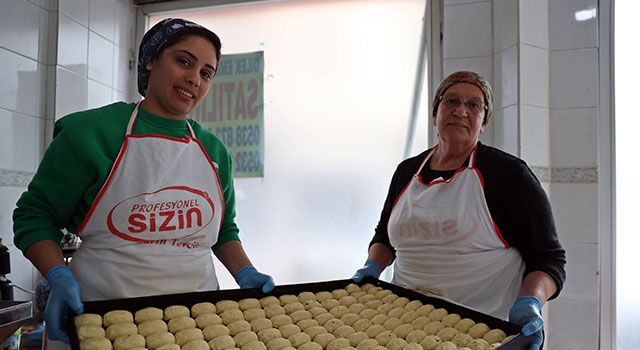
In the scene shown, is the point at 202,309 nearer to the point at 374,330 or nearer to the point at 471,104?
the point at 374,330

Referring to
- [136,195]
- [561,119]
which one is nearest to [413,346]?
[136,195]

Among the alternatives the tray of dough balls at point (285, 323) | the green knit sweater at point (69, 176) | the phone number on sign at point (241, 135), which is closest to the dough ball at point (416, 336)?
the tray of dough balls at point (285, 323)

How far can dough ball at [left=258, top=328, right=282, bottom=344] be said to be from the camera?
1.08m

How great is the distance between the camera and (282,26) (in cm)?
275

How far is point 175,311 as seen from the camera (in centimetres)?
112

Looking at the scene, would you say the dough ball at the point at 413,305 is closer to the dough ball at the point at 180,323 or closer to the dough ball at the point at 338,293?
the dough ball at the point at 338,293

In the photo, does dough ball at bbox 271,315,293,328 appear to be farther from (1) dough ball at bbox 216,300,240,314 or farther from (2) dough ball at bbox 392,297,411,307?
(2) dough ball at bbox 392,297,411,307

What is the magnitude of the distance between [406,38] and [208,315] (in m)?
2.02

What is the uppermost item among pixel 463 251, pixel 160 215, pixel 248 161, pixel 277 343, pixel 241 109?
pixel 241 109

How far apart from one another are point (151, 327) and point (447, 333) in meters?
0.70

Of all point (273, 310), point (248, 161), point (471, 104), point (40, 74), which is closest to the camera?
point (273, 310)

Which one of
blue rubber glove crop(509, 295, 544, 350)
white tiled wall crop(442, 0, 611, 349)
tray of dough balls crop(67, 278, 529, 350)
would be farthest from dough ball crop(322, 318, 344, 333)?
white tiled wall crop(442, 0, 611, 349)

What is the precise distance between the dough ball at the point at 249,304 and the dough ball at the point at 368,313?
11.0 inches

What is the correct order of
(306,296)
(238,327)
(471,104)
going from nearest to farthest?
(238,327), (306,296), (471,104)
